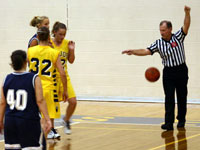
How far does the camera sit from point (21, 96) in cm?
500

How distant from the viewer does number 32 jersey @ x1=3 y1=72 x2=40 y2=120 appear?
5.00m

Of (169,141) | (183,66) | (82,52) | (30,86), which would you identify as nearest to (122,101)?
(82,52)

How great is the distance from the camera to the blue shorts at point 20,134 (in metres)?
4.98

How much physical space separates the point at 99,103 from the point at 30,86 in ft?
26.8

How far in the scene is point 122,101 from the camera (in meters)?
13.4

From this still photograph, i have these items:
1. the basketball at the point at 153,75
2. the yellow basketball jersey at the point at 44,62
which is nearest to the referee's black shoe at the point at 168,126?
the basketball at the point at 153,75

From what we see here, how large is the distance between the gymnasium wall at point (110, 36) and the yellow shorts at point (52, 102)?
6104mm

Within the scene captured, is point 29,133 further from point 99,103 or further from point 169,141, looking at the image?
point 99,103

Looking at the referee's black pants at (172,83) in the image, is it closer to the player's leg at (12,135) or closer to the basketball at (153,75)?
the basketball at (153,75)

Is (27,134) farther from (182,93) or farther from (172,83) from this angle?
(182,93)

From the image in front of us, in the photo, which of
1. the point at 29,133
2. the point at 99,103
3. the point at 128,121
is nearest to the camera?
the point at 29,133

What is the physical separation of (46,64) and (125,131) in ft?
8.26

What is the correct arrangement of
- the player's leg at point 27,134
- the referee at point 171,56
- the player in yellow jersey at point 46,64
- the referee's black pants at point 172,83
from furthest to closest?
1. the referee's black pants at point 172,83
2. the referee at point 171,56
3. the player in yellow jersey at point 46,64
4. the player's leg at point 27,134

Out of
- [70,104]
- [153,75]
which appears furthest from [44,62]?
[153,75]
